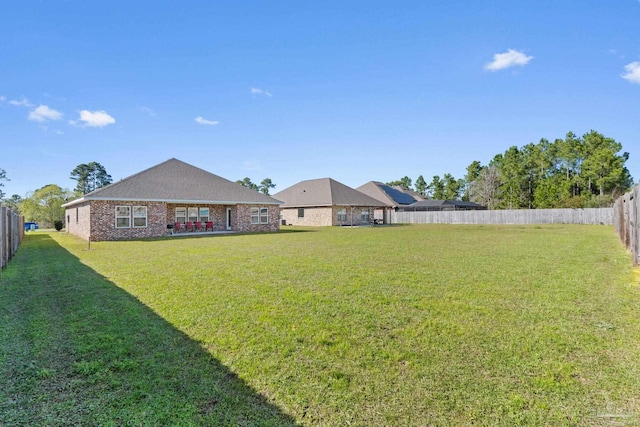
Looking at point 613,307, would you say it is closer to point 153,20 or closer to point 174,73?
point 153,20

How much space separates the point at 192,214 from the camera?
77.4ft

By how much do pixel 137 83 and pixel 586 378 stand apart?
2184 cm

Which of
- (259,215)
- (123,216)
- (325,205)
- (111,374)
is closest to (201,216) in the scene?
(259,215)

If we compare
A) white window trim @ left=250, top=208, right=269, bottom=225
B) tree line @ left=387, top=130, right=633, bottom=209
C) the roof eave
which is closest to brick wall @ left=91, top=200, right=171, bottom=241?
the roof eave

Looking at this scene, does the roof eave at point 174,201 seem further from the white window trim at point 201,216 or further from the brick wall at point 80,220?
the white window trim at point 201,216

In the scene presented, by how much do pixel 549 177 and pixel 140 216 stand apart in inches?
2314

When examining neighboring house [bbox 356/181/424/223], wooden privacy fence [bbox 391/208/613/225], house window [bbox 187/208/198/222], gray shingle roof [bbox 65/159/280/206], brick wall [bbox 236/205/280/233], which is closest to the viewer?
gray shingle roof [bbox 65/159/280/206]

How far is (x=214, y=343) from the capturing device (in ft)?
12.6

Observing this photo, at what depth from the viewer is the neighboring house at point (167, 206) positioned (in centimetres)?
1885

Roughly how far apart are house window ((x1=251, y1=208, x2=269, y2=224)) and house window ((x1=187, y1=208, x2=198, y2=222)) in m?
4.09

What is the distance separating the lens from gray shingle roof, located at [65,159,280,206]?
774 inches

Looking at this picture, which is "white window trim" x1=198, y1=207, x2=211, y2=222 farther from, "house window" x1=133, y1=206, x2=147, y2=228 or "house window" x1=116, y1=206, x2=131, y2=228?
"house window" x1=116, y1=206, x2=131, y2=228

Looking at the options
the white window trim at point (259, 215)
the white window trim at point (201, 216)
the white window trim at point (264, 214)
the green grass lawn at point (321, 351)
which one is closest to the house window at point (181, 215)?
the white window trim at point (201, 216)

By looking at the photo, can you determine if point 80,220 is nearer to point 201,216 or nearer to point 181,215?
point 181,215
